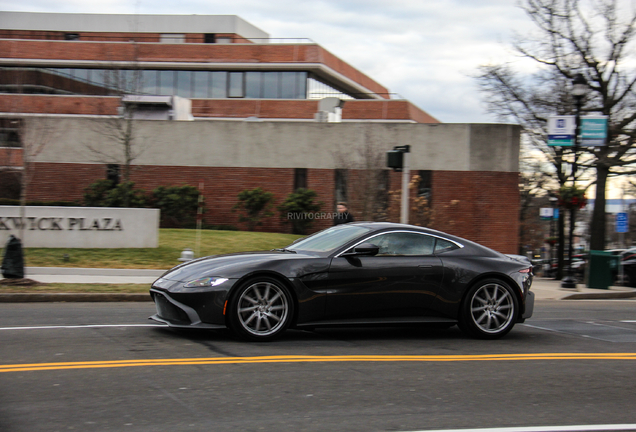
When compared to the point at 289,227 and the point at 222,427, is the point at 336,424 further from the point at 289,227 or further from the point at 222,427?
the point at 289,227

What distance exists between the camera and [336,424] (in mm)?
4504

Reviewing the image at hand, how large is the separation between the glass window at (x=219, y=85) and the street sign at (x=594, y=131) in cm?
3231

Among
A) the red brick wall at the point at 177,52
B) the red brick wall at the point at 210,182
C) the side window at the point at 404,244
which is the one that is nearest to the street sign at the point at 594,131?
the red brick wall at the point at 210,182

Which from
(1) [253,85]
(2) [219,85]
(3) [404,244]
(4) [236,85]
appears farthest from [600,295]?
(2) [219,85]

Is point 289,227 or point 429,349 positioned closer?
point 429,349

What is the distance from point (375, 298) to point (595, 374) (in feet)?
8.11

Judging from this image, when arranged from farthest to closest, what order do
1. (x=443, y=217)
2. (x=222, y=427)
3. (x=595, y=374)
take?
1. (x=443, y=217)
2. (x=595, y=374)
3. (x=222, y=427)

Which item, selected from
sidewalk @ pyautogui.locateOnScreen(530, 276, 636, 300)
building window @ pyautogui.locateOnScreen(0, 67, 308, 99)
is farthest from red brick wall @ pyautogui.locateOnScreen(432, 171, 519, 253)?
building window @ pyautogui.locateOnScreen(0, 67, 308, 99)

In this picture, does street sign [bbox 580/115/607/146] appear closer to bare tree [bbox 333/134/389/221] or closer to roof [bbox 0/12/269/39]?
bare tree [bbox 333/134/389/221]

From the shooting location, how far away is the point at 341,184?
27.6 m

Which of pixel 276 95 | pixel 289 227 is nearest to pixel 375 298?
pixel 289 227

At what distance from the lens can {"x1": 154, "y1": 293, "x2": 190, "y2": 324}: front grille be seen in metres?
6.96

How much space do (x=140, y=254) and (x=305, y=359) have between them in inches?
489

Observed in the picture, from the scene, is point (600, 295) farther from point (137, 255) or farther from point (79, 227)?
point (79, 227)
